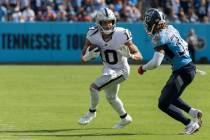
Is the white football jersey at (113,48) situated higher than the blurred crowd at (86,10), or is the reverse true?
the white football jersey at (113,48)

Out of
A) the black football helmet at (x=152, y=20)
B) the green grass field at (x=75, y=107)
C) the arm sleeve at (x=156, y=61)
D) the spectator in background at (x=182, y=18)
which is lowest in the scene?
the spectator in background at (x=182, y=18)

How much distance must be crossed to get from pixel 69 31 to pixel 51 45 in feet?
2.72

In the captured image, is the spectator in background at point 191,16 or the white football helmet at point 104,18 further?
the spectator in background at point 191,16

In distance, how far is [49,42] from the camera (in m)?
27.4

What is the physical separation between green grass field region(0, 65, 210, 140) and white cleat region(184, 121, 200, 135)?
0.08 meters

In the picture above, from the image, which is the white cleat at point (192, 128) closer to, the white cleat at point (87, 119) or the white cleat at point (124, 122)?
the white cleat at point (124, 122)

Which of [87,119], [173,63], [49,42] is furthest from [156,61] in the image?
[49,42]

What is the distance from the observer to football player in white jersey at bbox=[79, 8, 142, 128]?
10.9m

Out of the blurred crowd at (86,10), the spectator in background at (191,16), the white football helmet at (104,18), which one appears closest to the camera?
the white football helmet at (104,18)

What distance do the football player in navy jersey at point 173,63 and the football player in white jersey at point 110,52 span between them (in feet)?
2.59

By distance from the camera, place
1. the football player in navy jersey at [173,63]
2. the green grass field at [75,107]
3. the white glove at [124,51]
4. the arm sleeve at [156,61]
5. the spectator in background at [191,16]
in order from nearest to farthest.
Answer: the arm sleeve at [156,61] < the football player in navy jersey at [173,63] < the green grass field at [75,107] < the white glove at [124,51] < the spectator in background at [191,16]

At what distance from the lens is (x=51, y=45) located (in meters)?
27.4

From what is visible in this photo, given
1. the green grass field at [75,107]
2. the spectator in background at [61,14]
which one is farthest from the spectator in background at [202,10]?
the green grass field at [75,107]

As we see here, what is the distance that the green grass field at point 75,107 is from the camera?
10.5 m
